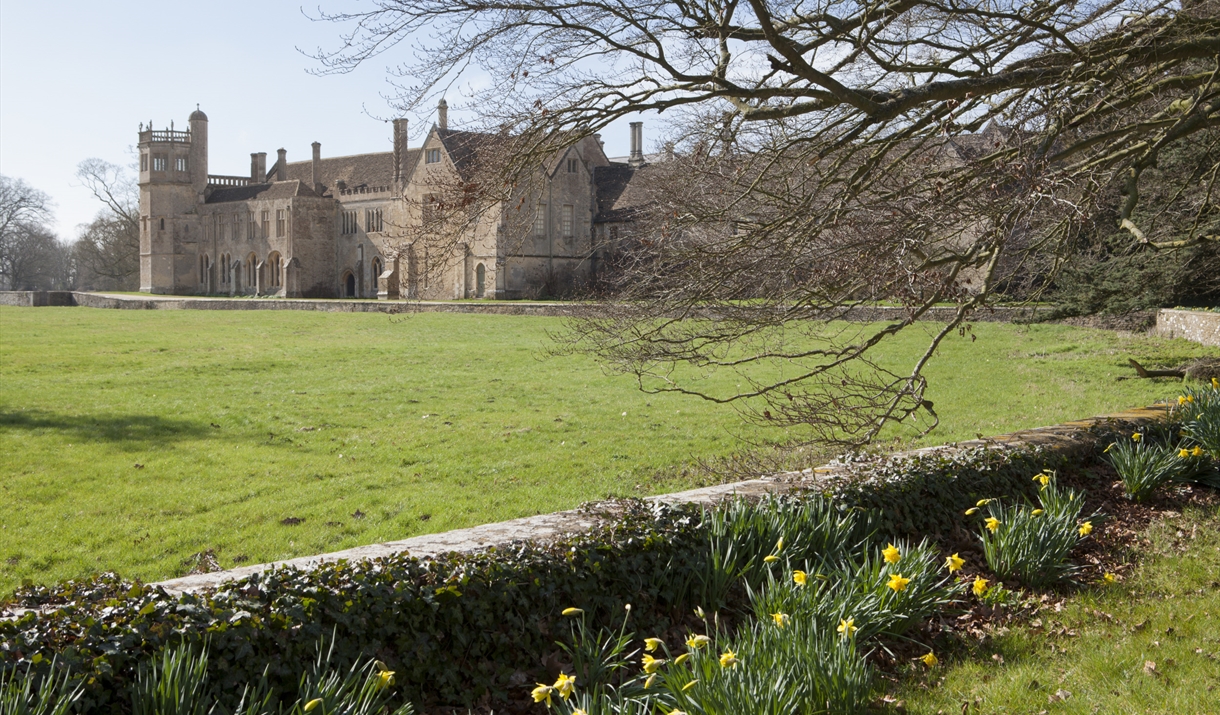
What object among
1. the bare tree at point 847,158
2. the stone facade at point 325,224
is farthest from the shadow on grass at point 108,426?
the stone facade at point 325,224

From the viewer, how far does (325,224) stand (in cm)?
6775

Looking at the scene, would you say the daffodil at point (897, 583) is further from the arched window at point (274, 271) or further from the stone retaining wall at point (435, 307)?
the arched window at point (274, 271)

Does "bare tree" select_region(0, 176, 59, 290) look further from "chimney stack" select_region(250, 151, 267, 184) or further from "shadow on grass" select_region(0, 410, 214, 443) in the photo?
"shadow on grass" select_region(0, 410, 214, 443)

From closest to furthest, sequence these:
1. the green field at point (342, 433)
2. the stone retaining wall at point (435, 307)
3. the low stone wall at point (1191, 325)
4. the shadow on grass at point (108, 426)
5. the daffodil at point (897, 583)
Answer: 1. the daffodil at point (897, 583)
2. the green field at point (342, 433)
3. the shadow on grass at point (108, 426)
4. the low stone wall at point (1191, 325)
5. the stone retaining wall at point (435, 307)

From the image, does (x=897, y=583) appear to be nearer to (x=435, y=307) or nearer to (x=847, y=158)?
(x=847, y=158)

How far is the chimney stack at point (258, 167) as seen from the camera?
76562 millimetres

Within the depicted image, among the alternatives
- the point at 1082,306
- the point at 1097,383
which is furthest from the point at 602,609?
the point at 1082,306

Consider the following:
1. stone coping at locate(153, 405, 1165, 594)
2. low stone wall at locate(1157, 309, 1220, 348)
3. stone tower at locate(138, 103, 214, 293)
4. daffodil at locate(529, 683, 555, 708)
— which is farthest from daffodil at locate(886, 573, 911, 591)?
stone tower at locate(138, 103, 214, 293)

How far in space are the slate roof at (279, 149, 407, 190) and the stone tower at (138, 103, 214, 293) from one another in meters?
7.75

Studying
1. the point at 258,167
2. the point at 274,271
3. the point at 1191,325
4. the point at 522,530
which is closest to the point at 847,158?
the point at 522,530

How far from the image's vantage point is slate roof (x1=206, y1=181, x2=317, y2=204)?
221 feet

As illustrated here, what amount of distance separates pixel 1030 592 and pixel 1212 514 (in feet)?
7.96

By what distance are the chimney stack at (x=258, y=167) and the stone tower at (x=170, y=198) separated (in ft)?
12.0

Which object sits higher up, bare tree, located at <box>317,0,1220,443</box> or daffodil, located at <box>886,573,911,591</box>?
bare tree, located at <box>317,0,1220,443</box>
